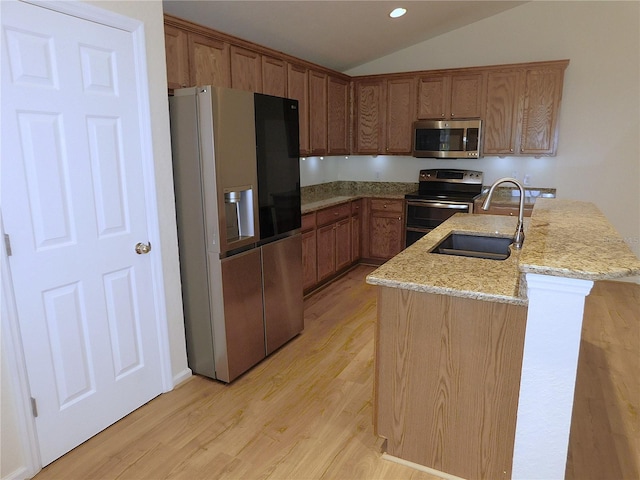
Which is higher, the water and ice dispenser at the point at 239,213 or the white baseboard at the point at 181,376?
the water and ice dispenser at the point at 239,213

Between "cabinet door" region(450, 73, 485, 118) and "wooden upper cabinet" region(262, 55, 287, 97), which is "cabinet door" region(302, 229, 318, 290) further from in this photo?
"cabinet door" region(450, 73, 485, 118)

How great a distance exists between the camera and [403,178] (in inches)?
217

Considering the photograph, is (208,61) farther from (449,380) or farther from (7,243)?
(449,380)

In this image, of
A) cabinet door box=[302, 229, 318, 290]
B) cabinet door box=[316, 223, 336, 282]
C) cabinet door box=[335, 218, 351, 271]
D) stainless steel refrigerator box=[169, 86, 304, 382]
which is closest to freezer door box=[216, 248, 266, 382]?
stainless steel refrigerator box=[169, 86, 304, 382]

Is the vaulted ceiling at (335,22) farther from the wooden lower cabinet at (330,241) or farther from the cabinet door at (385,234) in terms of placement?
the cabinet door at (385,234)

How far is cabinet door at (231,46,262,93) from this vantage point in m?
3.27

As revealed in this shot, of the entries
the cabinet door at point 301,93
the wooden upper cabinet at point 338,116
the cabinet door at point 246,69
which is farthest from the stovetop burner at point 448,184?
the cabinet door at point 246,69

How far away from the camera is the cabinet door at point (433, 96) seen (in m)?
4.82

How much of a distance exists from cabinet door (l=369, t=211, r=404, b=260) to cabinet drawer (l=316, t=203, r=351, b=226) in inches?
17.5

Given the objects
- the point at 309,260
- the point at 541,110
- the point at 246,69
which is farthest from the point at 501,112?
the point at 246,69

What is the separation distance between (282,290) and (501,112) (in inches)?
122

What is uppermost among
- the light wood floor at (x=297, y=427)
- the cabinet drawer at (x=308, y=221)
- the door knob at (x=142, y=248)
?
the door knob at (x=142, y=248)

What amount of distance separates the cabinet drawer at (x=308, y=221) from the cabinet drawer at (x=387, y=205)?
1178 mm

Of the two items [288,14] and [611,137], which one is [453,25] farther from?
[288,14]
